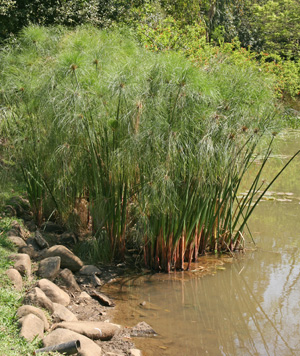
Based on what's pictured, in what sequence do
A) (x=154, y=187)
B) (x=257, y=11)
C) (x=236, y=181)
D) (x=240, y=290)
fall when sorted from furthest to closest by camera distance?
(x=257, y=11)
(x=236, y=181)
(x=240, y=290)
(x=154, y=187)

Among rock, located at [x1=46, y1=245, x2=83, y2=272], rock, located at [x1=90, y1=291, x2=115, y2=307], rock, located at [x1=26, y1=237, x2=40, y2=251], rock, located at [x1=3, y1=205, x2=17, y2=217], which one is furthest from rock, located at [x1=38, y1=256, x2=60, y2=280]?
rock, located at [x1=3, y1=205, x2=17, y2=217]

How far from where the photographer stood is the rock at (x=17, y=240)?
214 inches

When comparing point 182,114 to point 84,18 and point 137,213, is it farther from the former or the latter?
point 84,18

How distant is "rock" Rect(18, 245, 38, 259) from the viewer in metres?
5.35

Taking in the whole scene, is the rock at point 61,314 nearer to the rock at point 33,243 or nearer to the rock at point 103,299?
the rock at point 103,299

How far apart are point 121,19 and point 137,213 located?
8001 millimetres

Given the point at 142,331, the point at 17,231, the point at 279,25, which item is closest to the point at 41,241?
the point at 17,231

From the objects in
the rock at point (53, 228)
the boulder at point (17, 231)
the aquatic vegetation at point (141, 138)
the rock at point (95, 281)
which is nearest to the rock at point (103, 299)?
the rock at point (95, 281)

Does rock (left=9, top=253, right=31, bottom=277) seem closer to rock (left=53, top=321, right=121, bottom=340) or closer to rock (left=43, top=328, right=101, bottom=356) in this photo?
rock (left=53, top=321, right=121, bottom=340)

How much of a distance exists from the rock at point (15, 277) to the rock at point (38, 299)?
32cm

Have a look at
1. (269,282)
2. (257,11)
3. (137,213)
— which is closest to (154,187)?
(137,213)

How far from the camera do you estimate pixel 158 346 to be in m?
4.09

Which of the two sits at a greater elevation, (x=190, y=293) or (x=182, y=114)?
(x=182, y=114)

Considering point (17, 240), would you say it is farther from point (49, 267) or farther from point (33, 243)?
point (49, 267)
